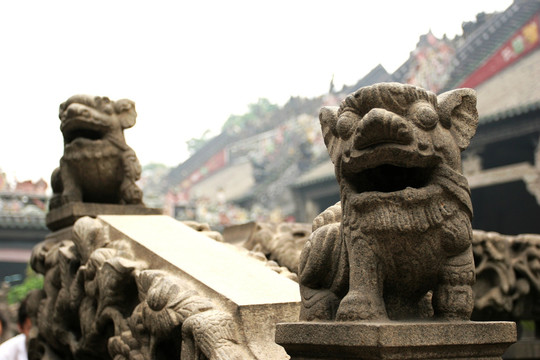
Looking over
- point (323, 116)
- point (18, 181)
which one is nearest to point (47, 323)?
point (323, 116)

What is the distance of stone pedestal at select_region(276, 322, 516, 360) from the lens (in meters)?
2.64

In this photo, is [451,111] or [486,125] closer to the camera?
[451,111]

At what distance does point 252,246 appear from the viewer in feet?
23.1

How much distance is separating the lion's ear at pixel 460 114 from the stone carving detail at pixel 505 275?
4678 mm

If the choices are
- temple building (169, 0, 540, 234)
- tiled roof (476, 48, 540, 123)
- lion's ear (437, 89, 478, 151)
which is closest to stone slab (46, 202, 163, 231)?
lion's ear (437, 89, 478, 151)

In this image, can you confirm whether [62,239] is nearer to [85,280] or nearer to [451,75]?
[85,280]

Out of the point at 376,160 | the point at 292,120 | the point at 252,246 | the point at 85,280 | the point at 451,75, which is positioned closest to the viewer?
the point at 376,160

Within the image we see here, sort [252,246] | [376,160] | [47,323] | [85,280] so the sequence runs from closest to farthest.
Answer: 1. [376,160]
2. [85,280]
3. [47,323]
4. [252,246]

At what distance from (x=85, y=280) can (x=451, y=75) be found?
16105 mm

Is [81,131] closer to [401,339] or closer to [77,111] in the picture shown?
[77,111]

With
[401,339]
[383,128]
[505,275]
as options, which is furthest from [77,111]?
[505,275]

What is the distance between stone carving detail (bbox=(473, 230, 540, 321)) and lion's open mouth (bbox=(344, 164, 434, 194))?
473 cm

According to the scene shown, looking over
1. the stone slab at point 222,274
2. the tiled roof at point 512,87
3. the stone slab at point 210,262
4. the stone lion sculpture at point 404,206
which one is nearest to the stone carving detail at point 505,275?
A: the stone slab at point 222,274

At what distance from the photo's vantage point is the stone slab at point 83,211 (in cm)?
598
